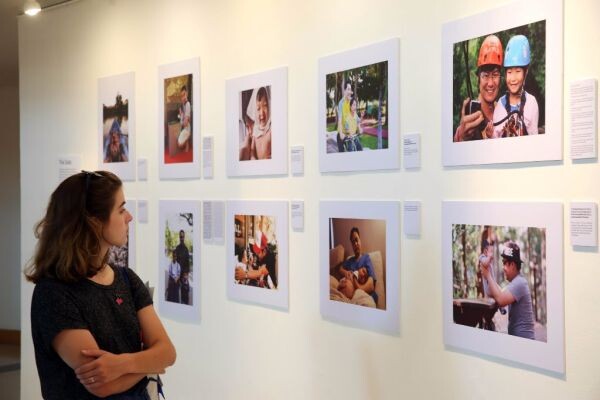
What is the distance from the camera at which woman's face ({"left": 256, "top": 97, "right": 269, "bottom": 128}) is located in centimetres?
364

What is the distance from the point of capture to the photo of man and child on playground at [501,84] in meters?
2.42

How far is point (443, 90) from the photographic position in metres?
2.76

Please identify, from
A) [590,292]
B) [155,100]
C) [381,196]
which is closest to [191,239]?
[155,100]

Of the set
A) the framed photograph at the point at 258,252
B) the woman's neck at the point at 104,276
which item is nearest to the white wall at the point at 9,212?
the framed photograph at the point at 258,252

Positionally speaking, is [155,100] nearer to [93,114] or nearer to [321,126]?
[93,114]

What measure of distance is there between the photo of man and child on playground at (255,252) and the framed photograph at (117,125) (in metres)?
1.21

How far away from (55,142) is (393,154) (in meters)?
3.39

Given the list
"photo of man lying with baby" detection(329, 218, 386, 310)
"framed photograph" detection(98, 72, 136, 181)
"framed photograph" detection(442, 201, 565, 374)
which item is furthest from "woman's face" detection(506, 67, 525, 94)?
"framed photograph" detection(98, 72, 136, 181)

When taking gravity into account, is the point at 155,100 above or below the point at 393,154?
above

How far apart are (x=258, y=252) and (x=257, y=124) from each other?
717 millimetres
